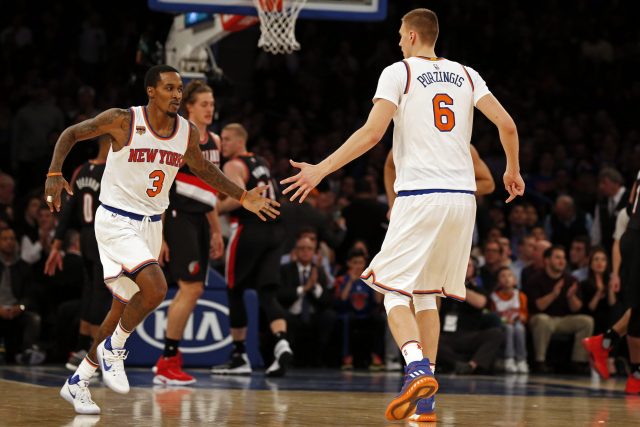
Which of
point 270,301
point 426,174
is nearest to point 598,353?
point 270,301

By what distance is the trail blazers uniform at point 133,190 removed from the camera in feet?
25.2

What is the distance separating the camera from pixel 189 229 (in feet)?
32.8

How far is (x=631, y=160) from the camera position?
1772 centimetres

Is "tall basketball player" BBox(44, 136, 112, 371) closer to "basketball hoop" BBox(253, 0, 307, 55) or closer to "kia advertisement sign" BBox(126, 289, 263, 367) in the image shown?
"kia advertisement sign" BBox(126, 289, 263, 367)

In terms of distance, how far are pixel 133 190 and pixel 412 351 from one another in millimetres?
2376

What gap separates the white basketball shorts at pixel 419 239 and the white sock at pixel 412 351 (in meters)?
0.33

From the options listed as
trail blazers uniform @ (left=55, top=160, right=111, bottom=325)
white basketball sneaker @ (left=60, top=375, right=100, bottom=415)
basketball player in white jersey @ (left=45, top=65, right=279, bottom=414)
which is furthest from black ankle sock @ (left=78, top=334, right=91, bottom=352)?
white basketball sneaker @ (left=60, top=375, right=100, bottom=415)

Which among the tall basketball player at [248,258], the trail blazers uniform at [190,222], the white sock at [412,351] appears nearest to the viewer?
the white sock at [412,351]

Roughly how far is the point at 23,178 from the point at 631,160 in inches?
353

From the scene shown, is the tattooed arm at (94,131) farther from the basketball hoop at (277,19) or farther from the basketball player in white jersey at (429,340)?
the basketball hoop at (277,19)

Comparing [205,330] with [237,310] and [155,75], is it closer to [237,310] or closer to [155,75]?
[237,310]

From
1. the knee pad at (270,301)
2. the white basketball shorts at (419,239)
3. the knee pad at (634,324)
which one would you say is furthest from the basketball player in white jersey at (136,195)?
the knee pad at (634,324)

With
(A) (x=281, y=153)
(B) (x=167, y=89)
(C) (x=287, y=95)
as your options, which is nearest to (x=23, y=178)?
(A) (x=281, y=153)

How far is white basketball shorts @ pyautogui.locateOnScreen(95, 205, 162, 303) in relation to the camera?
24.8 ft
